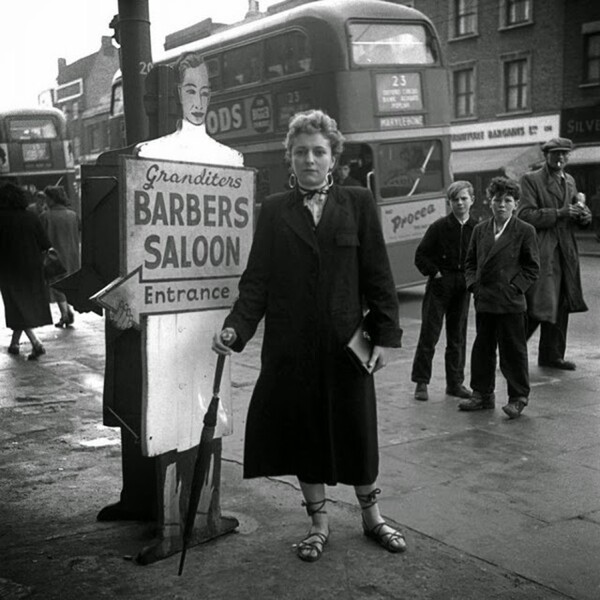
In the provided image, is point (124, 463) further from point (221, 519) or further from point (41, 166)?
point (41, 166)

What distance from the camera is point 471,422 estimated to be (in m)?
5.93

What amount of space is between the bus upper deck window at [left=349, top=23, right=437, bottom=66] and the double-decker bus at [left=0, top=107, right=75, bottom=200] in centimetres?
1511

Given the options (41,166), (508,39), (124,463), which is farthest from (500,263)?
(508,39)

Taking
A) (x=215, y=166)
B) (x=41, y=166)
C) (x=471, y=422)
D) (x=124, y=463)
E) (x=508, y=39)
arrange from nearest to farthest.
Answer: (x=215, y=166) < (x=124, y=463) < (x=471, y=422) < (x=41, y=166) < (x=508, y=39)

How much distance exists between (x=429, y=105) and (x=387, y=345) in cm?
1034

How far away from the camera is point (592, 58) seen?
2567 centimetres

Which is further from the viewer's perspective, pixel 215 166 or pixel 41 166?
pixel 41 166

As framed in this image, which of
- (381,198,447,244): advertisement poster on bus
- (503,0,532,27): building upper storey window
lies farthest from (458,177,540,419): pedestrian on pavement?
(503,0,532,27): building upper storey window

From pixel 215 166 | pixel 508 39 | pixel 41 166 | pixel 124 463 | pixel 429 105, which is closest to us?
pixel 215 166

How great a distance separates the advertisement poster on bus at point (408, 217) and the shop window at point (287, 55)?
8.05 feet

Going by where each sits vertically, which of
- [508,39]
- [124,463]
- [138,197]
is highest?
[508,39]

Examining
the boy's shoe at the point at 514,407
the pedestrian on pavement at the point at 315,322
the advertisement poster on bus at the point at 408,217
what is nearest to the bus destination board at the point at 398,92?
the advertisement poster on bus at the point at 408,217

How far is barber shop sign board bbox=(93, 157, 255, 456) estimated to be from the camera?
342cm

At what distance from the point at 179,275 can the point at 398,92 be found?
32.6ft
